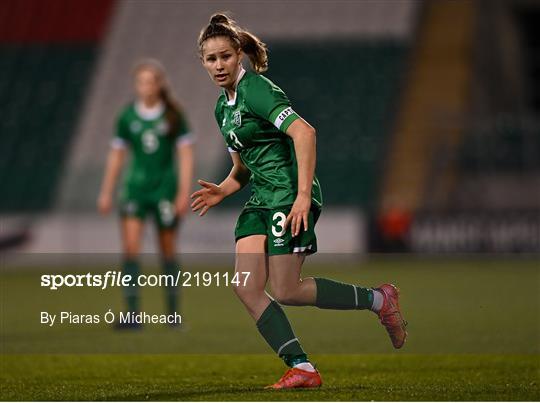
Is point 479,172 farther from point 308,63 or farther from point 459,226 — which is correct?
point 308,63

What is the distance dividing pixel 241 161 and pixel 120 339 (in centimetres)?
360

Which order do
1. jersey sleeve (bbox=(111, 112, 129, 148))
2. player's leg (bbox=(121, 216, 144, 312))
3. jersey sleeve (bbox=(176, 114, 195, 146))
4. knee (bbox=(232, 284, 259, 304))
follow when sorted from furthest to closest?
jersey sleeve (bbox=(111, 112, 129, 148)), jersey sleeve (bbox=(176, 114, 195, 146)), player's leg (bbox=(121, 216, 144, 312)), knee (bbox=(232, 284, 259, 304))

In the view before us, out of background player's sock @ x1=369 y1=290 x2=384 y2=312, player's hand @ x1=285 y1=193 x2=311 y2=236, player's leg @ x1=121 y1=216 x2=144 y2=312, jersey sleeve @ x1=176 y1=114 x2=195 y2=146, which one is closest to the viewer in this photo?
player's hand @ x1=285 y1=193 x2=311 y2=236

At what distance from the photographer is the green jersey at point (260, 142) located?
241 inches

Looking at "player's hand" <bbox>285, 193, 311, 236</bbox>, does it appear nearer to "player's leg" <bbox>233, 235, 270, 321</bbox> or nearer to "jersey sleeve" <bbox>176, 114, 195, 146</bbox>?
"player's leg" <bbox>233, 235, 270, 321</bbox>

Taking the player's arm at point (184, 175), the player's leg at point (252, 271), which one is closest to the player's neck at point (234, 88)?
the player's leg at point (252, 271)

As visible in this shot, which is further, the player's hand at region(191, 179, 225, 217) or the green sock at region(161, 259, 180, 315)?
the green sock at region(161, 259, 180, 315)

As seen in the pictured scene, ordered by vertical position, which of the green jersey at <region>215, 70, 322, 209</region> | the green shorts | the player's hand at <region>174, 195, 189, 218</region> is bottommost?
the green shorts

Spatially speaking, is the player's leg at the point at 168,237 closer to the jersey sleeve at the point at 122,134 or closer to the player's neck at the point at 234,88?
the jersey sleeve at the point at 122,134

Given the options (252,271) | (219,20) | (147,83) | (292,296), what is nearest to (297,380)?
(292,296)

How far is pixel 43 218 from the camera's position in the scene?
21.4 meters

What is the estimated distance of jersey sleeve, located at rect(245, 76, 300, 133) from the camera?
5.96 metres

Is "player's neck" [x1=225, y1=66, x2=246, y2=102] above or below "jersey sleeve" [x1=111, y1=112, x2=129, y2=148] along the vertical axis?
below
